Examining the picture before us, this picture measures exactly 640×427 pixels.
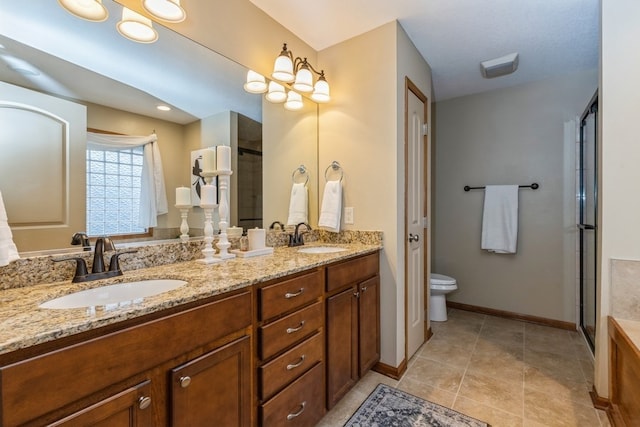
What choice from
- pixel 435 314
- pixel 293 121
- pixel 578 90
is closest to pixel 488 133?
pixel 578 90

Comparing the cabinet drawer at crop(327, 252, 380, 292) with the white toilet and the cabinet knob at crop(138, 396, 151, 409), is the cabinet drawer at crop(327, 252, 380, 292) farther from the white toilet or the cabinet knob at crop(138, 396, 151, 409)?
the white toilet

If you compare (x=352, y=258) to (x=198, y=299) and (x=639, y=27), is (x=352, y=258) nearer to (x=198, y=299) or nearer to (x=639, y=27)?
(x=198, y=299)

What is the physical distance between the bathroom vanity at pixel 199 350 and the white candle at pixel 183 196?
33cm

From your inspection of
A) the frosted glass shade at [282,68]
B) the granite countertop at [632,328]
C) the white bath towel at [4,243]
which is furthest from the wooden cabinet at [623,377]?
the white bath towel at [4,243]

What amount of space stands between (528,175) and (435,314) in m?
1.64

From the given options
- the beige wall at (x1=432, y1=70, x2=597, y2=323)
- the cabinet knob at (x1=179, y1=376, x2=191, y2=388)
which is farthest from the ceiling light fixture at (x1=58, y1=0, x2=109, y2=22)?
the beige wall at (x1=432, y1=70, x2=597, y2=323)

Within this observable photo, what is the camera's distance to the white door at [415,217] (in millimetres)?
2189

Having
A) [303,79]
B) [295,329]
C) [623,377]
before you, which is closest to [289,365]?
[295,329]

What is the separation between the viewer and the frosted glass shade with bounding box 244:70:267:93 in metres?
1.88

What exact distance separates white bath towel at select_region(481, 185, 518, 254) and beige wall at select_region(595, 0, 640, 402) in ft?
4.22

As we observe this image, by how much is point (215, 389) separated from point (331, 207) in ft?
4.62

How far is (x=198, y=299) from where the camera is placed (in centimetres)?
96

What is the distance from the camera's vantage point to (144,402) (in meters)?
0.82

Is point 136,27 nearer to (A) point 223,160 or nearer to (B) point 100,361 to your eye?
(A) point 223,160
